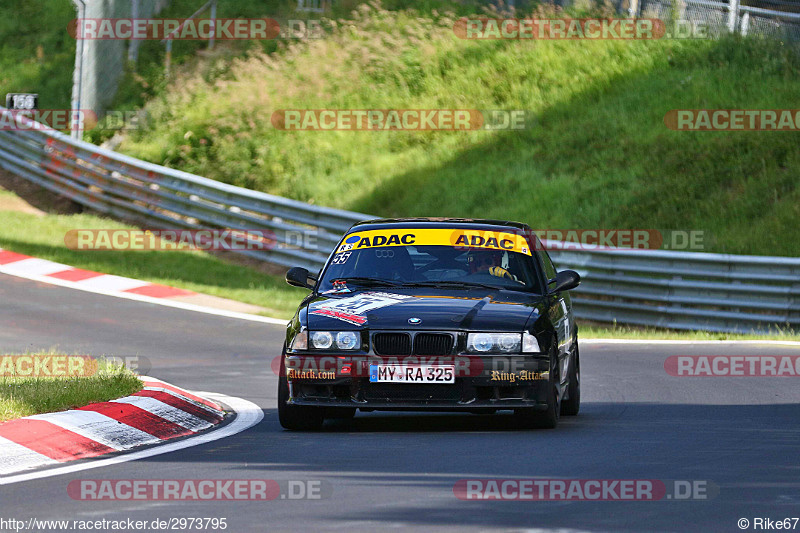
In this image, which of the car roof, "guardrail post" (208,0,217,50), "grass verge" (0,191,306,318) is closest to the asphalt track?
the car roof

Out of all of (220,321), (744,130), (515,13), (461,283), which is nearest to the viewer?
(461,283)

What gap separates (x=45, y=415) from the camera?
883 centimetres

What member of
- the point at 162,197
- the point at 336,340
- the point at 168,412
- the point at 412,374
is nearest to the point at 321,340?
the point at 336,340

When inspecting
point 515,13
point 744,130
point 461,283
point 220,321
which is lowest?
point 220,321

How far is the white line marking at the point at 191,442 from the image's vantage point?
298 inches

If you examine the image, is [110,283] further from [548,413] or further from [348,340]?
[548,413]

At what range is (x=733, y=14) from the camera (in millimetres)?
29188

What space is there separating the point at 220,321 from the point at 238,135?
37.0 feet

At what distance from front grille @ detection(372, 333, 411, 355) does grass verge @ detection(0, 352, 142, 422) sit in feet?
6.42

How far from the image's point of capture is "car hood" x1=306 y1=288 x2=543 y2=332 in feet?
30.5

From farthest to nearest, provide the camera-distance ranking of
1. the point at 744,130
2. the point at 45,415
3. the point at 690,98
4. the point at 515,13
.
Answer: the point at 515,13, the point at 690,98, the point at 744,130, the point at 45,415

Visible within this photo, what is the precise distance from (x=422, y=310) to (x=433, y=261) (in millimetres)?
1089

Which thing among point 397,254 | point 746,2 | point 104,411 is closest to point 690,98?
point 746,2

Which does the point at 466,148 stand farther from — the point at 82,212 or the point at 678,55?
the point at 82,212
